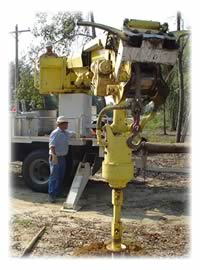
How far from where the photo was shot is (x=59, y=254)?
4.96 m

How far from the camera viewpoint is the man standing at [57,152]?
7633mm

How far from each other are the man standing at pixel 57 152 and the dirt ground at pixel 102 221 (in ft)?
1.01

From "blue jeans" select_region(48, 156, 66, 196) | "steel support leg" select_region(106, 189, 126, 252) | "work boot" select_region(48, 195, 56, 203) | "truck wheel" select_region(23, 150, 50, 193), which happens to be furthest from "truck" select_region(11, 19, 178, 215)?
"truck wheel" select_region(23, 150, 50, 193)

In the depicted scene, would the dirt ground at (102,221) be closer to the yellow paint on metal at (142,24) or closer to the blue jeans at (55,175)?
the blue jeans at (55,175)

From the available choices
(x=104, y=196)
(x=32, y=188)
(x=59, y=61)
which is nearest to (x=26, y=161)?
(x=32, y=188)

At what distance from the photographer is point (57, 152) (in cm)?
767

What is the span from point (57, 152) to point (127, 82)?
4117 millimetres

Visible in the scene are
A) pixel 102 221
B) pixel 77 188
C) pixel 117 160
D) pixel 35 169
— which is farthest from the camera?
pixel 35 169

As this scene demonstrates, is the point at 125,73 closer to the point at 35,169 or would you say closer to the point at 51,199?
the point at 51,199

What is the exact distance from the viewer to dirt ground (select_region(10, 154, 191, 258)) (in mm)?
5125

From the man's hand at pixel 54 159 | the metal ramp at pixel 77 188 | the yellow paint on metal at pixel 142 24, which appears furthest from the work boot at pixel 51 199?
the yellow paint on metal at pixel 142 24

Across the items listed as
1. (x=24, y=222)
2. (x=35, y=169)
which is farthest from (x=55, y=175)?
(x=24, y=222)

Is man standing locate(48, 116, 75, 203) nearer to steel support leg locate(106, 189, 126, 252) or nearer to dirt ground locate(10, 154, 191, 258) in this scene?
dirt ground locate(10, 154, 191, 258)

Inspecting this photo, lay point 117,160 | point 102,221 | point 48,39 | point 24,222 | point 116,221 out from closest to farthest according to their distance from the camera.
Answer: point 117,160, point 116,221, point 24,222, point 102,221, point 48,39
